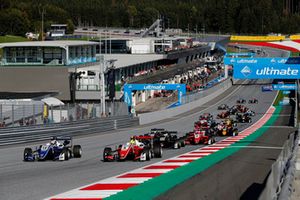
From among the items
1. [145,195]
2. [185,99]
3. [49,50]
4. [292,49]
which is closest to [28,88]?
[49,50]

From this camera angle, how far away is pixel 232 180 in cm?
1520

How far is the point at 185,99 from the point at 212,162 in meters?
48.4

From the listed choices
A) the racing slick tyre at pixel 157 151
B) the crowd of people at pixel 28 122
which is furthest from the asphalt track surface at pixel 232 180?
the crowd of people at pixel 28 122

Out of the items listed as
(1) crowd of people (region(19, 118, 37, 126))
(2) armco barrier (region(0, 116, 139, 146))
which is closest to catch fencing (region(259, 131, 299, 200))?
(2) armco barrier (region(0, 116, 139, 146))

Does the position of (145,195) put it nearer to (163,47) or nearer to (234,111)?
(234,111)

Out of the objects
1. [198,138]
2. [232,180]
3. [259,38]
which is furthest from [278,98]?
[259,38]

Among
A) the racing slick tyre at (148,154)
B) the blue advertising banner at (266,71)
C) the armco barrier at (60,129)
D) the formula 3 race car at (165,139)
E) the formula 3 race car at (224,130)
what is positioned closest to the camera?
the racing slick tyre at (148,154)

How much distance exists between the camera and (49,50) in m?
62.6

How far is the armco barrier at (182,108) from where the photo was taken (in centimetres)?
4810

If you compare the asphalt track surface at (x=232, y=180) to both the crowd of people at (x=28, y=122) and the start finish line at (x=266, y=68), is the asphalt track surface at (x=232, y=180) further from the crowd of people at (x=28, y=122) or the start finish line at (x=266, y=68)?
the start finish line at (x=266, y=68)

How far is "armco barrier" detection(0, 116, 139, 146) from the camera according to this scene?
26.7m

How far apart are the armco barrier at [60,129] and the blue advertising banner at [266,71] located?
27.9 feet

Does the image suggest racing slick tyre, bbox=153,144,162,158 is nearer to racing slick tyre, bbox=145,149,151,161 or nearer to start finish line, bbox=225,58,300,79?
racing slick tyre, bbox=145,149,151,161

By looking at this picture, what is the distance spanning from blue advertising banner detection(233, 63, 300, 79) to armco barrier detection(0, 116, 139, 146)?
8501mm
